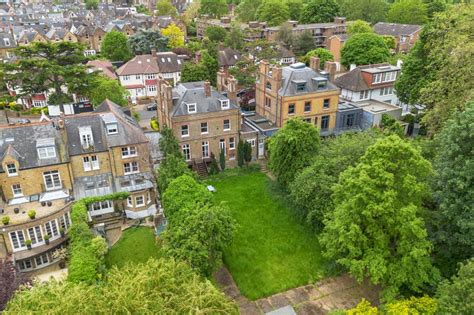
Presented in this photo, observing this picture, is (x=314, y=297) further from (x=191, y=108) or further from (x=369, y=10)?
(x=369, y=10)

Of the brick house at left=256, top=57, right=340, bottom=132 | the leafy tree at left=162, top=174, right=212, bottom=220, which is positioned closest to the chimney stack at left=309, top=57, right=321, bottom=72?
the brick house at left=256, top=57, right=340, bottom=132

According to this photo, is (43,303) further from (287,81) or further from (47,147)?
(287,81)

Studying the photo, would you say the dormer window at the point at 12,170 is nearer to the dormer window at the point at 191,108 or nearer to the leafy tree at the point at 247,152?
the dormer window at the point at 191,108

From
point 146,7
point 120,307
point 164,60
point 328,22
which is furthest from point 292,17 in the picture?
point 120,307

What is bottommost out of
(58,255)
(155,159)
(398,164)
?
(58,255)

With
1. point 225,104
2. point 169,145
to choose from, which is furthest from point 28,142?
point 225,104

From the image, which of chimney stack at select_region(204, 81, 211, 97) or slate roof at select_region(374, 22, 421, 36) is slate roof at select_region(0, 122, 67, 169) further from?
slate roof at select_region(374, 22, 421, 36)
